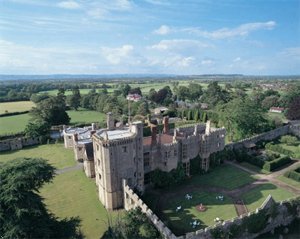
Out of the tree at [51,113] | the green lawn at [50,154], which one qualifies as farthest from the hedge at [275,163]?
the tree at [51,113]

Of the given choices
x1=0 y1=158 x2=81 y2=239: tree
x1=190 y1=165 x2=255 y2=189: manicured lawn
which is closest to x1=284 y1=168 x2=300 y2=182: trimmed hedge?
x1=190 y1=165 x2=255 y2=189: manicured lawn

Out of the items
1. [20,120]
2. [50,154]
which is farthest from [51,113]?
[20,120]

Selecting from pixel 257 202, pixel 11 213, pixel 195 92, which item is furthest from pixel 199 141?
pixel 195 92

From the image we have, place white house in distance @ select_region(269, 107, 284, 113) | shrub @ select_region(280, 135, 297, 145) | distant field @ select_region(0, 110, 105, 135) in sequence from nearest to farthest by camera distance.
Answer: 1. shrub @ select_region(280, 135, 297, 145)
2. distant field @ select_region(0, 110, 105, 135)
3. white house in distance @ select_region(269, 107, 284, 113)

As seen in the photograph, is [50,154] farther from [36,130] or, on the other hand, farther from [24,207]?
[24,207]

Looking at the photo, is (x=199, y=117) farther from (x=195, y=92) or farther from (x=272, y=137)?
(x=195, y=92)

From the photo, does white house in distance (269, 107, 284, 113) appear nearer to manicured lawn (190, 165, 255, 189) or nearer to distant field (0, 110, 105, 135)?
manicured lawn (190, 165, 255, 189)
